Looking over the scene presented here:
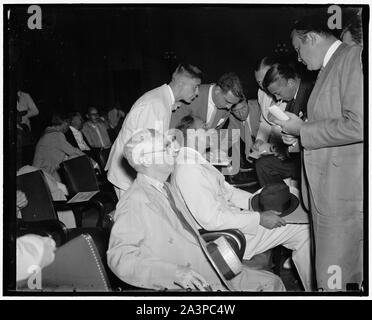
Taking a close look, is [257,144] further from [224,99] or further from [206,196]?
[206,196]

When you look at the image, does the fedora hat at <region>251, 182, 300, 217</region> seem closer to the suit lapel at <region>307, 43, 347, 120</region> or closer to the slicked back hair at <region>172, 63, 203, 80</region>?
the suit lapel at <region>307, 43, 347, 120</region>

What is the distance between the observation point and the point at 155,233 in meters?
→ 2.20

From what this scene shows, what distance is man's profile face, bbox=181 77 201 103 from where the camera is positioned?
2.57m

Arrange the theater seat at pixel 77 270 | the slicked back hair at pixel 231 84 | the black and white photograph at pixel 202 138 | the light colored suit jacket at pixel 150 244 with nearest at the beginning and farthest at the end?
the theater seat at pixel 77 270 < the light colored suit jacket at pixel 150 244 < the black and white photograph at pixel 202 138 < the slicked back hair at pixel 231 84

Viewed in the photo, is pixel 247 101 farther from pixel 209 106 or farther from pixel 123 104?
pixel 123 104

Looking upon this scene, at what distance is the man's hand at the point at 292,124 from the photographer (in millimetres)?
2404

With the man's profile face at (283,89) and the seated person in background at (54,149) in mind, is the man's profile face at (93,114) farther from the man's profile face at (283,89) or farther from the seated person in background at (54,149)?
the man's profile face at (283,89)

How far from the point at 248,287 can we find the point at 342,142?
77 cm

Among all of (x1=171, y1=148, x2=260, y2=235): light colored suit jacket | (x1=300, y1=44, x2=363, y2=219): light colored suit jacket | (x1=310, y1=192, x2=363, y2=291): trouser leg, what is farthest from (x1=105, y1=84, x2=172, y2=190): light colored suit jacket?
(x1=310, y1=192, x2=363, y2=291): trouser leg

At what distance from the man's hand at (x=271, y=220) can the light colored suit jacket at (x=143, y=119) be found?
615 millimetres

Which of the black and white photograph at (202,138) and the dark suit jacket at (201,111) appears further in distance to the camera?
the dark suit jacket at (201,111)

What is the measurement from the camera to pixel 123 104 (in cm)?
263

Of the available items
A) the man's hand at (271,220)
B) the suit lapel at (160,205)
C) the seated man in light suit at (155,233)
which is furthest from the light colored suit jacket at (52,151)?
the man's hand at (271,220)
